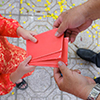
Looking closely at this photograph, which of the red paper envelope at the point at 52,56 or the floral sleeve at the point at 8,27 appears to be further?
the floral sleeve at the point at 8,27

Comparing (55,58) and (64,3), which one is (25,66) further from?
(64,3)

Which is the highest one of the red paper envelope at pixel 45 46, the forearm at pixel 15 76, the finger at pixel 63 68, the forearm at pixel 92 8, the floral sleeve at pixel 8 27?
the forearm at pixel 92 8

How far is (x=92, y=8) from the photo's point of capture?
1007mm

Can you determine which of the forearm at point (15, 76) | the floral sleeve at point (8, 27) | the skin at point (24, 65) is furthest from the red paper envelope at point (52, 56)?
the floral sleeve at point (8, 27)

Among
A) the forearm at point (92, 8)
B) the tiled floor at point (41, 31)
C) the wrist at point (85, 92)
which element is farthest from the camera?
the tiled floor at point (41, 31)

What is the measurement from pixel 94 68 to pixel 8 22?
1.44 m

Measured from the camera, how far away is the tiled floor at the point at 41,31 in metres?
1.72

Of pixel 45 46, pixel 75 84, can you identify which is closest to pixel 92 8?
pixel 45 46

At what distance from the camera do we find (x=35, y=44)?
3.31ft

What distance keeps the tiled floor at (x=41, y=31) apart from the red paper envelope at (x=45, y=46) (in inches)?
32.7

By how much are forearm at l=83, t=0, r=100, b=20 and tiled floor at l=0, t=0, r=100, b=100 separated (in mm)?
799

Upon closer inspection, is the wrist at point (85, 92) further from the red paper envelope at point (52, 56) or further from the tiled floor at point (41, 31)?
the tiled floor at point (41, 31)

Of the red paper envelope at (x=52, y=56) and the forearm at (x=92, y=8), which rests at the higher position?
the forearm at (x=92, y=8)

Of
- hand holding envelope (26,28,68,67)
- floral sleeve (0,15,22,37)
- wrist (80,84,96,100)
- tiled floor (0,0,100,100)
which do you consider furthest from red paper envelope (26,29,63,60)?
tiled floor (0,0,100,100)
